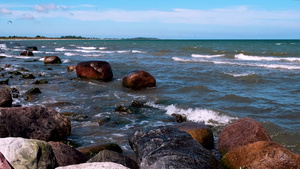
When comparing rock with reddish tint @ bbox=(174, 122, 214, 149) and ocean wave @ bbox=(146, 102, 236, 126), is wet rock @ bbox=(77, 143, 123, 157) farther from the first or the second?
ocean wave @ bbox=(146, 102, 236, 126)

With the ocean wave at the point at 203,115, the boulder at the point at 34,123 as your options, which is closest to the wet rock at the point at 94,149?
the boulder at the point at 34,123

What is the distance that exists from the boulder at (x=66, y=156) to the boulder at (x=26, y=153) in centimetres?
51

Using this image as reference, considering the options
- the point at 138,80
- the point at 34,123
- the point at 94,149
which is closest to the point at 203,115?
the point at 94,149

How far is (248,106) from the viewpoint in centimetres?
1041

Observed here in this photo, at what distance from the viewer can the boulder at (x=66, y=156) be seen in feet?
15.9

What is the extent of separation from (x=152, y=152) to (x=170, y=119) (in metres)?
4.85

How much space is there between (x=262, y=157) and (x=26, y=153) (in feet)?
11.0

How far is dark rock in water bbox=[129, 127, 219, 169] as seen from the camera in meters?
3.86

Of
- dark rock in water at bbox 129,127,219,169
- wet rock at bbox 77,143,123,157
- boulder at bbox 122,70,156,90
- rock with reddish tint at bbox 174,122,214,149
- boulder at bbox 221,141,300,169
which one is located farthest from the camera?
boulder at bbox 122,70,156,90

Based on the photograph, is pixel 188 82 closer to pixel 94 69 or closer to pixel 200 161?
pixel 94 69

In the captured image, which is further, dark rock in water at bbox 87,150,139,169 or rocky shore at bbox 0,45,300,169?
dark rock in water at bbox 87,150,139,169

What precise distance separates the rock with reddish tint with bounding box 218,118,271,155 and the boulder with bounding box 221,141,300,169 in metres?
1.09

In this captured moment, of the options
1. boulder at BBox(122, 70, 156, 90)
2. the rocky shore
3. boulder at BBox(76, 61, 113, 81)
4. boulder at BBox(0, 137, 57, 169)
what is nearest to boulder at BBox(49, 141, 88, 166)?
the rocky shore

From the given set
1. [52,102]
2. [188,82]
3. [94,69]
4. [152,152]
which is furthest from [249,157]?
[94,69]
